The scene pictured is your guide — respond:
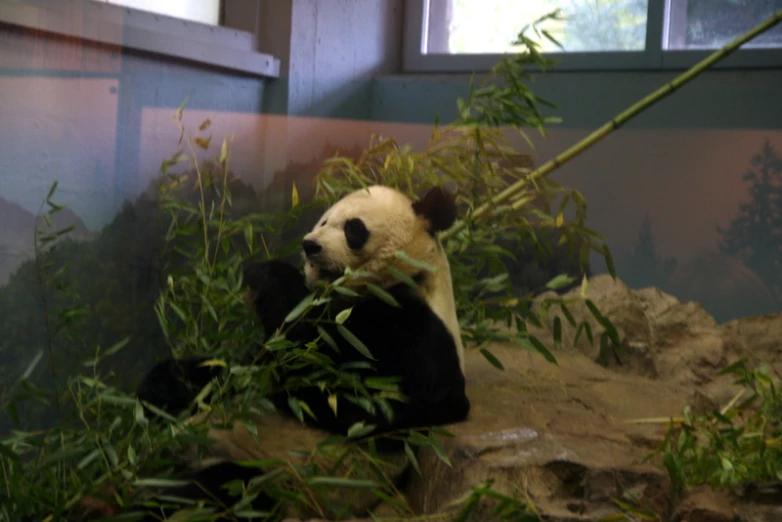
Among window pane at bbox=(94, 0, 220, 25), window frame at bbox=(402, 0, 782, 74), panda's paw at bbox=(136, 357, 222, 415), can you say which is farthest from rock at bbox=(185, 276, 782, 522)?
window pane at bbox=(94, 0, 220, 25)

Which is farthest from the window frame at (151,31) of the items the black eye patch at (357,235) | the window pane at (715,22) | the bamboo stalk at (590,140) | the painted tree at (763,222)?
the painted tree at (763,222)

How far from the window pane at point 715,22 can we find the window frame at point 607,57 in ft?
0.14

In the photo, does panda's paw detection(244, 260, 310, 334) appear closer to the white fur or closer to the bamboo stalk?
the white fur

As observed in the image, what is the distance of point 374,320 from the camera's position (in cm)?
202

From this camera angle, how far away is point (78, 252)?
2.35 metres

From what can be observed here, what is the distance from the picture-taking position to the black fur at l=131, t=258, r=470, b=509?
1981 millimetres

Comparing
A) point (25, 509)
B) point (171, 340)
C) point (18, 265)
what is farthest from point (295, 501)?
point (18, 265)

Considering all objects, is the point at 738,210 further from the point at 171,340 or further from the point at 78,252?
the point at 78,252

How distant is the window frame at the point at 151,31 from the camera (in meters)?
2.08

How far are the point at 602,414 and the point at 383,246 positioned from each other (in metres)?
0.86

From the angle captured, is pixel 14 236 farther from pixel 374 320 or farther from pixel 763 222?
pixel 763 222

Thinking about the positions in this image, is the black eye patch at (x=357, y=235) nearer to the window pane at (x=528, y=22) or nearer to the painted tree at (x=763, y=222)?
the window pane at (x=528, y=22)

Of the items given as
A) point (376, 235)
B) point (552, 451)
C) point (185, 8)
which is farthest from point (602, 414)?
point (185, 8)

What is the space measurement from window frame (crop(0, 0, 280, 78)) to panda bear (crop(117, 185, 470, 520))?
34.0 inches
